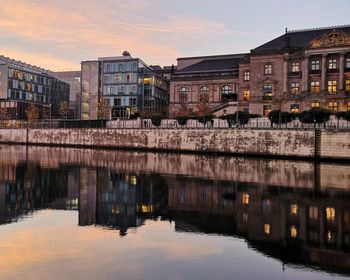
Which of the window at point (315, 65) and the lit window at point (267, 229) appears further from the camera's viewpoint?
the window at point (315, 65)

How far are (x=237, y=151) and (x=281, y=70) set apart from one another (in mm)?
32698

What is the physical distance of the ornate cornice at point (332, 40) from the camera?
85375mm

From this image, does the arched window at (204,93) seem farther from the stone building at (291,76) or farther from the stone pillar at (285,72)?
the stone pillar at (285,72)

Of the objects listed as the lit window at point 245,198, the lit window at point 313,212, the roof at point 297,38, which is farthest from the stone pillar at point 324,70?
the lit window at point 313,212

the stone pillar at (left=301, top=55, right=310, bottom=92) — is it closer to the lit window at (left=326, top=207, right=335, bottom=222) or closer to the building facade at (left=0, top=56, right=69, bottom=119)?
the lit window at (left=326, top=207, right=335, bottom=222)

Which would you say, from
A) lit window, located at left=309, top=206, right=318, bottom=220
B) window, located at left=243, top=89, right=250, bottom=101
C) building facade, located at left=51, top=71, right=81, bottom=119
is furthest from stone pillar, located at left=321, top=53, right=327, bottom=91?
building facade, located at left=51, top=71, right=81, bottom=119

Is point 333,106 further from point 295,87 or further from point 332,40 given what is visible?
point 332,40

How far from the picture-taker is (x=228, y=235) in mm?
19625

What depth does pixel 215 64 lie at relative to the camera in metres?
119

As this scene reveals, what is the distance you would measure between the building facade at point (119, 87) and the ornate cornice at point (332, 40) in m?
56.2

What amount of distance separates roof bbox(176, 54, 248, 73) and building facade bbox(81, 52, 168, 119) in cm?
1967

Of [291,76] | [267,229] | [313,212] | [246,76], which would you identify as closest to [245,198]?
[313,212]

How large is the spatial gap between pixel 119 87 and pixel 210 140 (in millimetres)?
67314

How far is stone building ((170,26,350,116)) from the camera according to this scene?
85.9m
